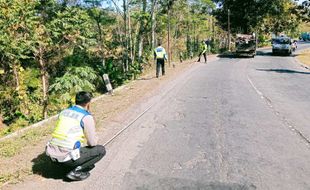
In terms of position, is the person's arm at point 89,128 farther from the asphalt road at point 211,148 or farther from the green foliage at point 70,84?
the green foliage at point 70,84

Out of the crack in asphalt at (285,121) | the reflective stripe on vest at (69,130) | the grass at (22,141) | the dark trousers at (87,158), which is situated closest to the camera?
the reflective stripe on vest at (69,130)

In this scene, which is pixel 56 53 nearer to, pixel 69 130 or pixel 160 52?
pixel 160 52

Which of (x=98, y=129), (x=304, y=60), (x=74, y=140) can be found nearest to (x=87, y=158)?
(x=74, y=140)

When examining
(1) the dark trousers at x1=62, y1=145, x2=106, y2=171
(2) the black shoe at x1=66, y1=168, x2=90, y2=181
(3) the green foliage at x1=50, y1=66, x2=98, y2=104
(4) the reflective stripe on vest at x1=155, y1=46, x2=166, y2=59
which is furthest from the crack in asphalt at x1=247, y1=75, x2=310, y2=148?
(4) the reflective stripe on vest at x1=155, y1=46, x2=166, y2=59

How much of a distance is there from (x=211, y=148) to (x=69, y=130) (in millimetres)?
3432

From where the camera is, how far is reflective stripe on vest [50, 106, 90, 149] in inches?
249

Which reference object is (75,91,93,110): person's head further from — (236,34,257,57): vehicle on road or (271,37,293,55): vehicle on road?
(271,37,293,55): vehicle on road

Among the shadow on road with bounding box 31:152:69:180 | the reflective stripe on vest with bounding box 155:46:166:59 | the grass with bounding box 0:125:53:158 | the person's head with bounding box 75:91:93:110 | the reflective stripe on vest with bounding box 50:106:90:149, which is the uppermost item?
the reflective stripe on vest with bounding box 155:46:166:59

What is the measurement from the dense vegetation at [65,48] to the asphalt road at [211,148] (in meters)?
4.84

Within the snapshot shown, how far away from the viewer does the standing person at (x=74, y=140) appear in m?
6.32

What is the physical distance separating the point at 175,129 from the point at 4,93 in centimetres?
944

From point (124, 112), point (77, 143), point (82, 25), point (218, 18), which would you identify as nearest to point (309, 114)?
point (124, 112)

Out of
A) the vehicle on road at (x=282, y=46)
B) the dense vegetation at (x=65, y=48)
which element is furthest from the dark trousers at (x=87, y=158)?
the vehicle on road at (x=282, y=46)

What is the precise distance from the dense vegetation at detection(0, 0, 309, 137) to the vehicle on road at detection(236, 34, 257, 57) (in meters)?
5.48
